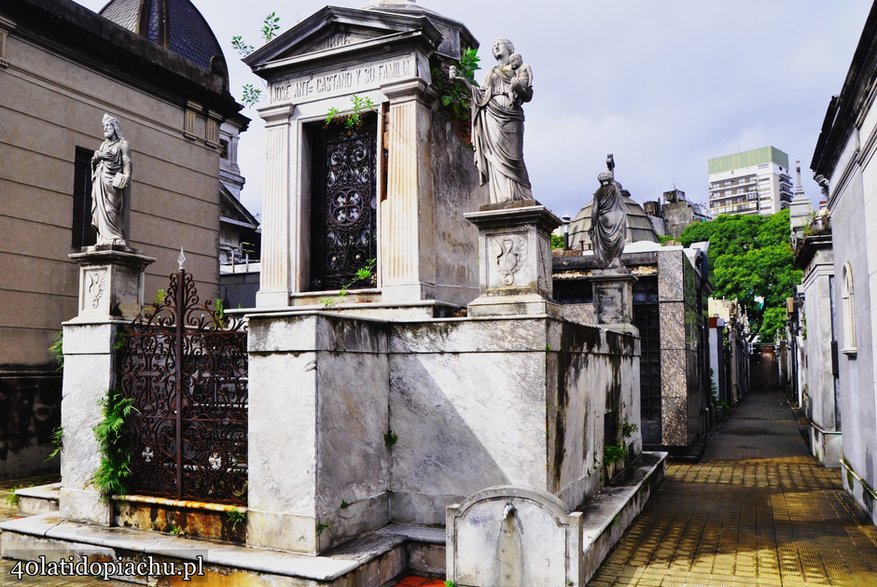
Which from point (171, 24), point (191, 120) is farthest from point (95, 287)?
point (171, 24)

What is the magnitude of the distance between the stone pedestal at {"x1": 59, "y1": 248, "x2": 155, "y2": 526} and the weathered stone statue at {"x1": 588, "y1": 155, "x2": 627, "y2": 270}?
6775 mm

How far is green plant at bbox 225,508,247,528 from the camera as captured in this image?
234 inches

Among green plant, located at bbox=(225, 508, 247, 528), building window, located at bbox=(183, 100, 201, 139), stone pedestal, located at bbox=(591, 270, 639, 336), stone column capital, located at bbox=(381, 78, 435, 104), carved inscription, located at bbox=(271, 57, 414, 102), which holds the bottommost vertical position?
green plant, located at bbox=(225, 508, 247, 528)

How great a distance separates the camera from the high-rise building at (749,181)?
149375 mm

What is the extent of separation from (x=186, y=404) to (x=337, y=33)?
5052mm

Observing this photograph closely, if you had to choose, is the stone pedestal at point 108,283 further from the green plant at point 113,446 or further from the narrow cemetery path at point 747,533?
the narrow cemetery path at point 747,533

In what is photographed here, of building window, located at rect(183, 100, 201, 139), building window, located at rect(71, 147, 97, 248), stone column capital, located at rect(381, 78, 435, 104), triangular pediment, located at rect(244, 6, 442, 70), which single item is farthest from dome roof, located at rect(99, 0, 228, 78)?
stone column capital, located at rect(381, 78, 435, 104)

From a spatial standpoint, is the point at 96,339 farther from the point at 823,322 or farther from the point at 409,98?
the point at 823,322

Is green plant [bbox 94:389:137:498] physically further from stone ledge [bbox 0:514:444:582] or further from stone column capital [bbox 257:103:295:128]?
stone column capital [bbox 257:103:295:128]

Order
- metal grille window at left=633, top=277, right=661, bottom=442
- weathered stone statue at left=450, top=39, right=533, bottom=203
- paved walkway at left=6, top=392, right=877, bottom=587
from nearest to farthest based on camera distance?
paved walkway at left=6, top=392, right=877, bottom=587
weathered stone statue at left=450, top=39, right=533, bottom=203
metal grille window at left=633, top=277, right=661, bottom=442

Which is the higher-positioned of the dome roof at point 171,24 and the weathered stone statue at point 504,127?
the dome roof at point 171,24

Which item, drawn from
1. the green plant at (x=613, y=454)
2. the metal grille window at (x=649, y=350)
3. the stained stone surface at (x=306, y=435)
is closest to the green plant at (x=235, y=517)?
the stained stone surface at (x=306, y=435)

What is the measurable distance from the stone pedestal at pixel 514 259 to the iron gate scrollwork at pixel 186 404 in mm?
2398

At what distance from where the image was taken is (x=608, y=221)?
1065 centimetres
